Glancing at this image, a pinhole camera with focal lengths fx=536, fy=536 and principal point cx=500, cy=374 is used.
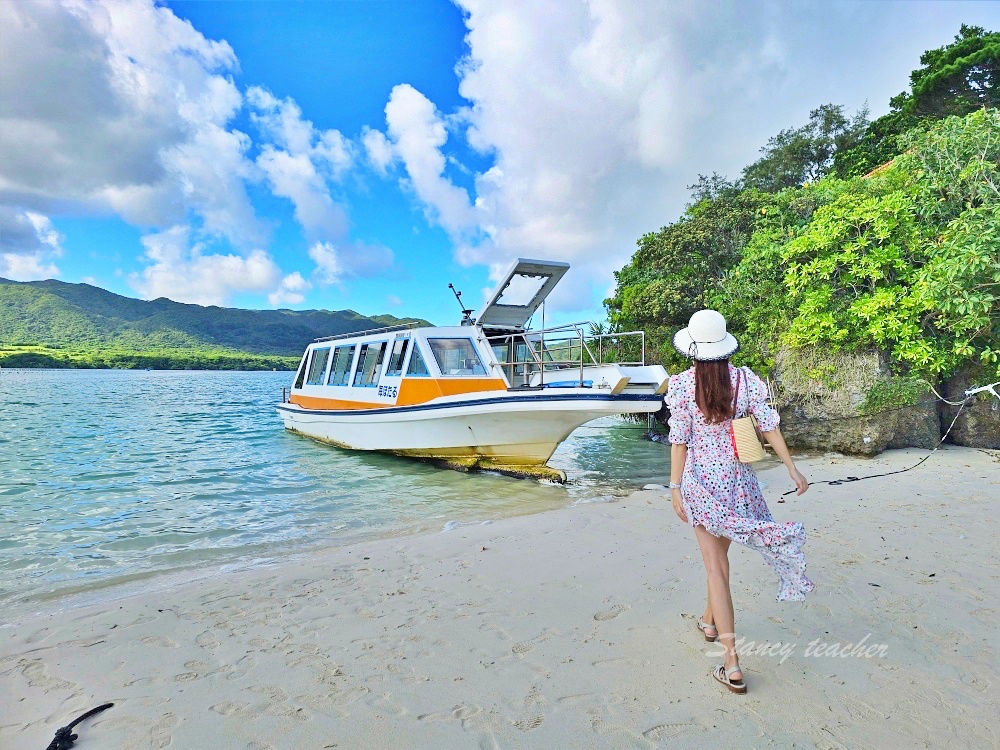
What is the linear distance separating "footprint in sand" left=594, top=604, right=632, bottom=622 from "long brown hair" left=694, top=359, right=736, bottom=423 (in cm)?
169

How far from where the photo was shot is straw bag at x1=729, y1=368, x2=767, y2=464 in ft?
9.21

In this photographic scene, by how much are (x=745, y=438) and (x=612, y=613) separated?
1726mm

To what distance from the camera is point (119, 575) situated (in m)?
5.62

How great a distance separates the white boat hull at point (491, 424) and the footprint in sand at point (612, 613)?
5.24m

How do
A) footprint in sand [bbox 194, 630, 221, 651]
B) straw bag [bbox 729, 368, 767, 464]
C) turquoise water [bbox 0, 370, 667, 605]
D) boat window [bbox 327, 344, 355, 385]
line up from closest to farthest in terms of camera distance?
straw bag [bbox 729, 368, 767, 464] < footprint in sand [bbox 194, 630, 221, 651] < turquoise water [bbox 0, 370, 667, 605] < boat window [bbox 327, 344, 355, 385]

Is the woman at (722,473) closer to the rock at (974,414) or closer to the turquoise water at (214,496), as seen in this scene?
the turquoise water at (214,496)

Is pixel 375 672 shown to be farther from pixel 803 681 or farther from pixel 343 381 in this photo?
pixel 343 381

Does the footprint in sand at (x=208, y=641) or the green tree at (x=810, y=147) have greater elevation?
the green tree at (x=810, y=147)

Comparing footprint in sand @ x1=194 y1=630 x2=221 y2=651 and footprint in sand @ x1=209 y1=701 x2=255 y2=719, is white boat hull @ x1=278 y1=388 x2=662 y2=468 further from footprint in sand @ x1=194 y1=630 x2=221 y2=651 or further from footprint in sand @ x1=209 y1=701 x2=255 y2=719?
footprint in sand @ x1=209 y1=701 x2=255 y2=719

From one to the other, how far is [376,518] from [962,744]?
685cm

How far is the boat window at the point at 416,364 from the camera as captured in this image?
1172cm

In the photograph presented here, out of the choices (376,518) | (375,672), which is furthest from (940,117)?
(375,672)

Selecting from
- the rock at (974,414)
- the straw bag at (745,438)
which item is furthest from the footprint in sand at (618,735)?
the rock at (974,414)

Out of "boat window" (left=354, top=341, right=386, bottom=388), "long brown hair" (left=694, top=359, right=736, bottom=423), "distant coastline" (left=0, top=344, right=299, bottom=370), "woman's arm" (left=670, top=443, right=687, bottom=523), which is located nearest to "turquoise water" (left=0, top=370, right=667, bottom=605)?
"boat window" (left=354, top=341, right=386, bottom=388)
